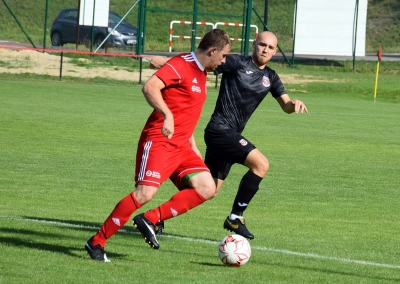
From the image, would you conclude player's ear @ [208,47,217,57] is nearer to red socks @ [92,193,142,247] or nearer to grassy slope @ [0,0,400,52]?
red socks @ [92,193,142,247]

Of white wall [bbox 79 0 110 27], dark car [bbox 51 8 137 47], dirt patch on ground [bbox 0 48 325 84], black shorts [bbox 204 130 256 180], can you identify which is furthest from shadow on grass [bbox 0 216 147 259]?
dark car [bbox 51 8 137 47]

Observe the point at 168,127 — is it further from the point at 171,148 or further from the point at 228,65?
the point at 228,65

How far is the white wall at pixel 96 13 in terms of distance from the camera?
35.2m

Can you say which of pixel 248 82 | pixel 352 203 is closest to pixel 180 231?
pixel 248 82

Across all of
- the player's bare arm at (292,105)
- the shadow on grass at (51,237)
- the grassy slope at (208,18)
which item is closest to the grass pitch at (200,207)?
the shadow on grass at (51,237)

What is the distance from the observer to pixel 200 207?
385 inches

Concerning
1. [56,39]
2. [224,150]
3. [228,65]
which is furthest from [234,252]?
[56,39]

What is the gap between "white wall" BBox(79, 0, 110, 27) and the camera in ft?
116

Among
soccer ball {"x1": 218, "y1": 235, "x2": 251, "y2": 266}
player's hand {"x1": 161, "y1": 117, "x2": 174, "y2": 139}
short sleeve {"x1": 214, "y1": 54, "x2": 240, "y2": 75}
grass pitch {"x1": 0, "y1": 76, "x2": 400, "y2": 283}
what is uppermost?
short sleeve {"x1": 214, "y1": 54, "x2": 240, "y2": 75}

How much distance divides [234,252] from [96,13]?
2970 cm

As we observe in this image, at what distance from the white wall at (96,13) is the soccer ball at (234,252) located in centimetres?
2949

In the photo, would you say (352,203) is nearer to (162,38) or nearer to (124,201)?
(124,201)

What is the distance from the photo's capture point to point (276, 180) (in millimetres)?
12289

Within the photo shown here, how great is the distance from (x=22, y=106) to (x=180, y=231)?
44.8ft
